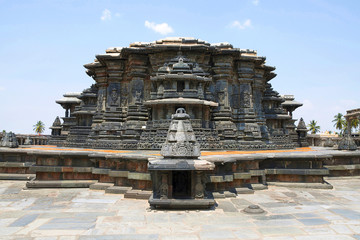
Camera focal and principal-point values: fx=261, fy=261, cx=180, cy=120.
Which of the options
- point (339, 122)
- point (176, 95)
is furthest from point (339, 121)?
point (176, 95)

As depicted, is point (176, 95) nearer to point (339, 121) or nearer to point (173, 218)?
point (173, 218)

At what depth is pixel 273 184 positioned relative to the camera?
33.8 ft

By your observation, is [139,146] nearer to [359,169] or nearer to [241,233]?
[241,233]

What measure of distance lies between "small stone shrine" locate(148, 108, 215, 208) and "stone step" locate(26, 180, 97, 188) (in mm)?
4004

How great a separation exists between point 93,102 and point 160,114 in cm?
869

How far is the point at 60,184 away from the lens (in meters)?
9.85

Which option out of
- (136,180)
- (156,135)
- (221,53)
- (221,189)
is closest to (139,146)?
(156,135)

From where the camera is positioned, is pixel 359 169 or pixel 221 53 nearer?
pixel 359 169

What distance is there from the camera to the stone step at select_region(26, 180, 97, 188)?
9703 millimetres

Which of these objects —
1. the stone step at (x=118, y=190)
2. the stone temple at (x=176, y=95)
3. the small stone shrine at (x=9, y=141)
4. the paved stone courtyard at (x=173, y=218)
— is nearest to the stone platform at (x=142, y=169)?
the stone step at (x=118, y=190)

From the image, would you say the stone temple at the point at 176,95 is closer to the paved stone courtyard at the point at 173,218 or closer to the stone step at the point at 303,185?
the stone step at the point at 303,185

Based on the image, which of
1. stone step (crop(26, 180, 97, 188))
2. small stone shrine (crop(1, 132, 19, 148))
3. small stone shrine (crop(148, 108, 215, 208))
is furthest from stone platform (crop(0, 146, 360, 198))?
small stone shrine (crop(1, 132, 19, 148))

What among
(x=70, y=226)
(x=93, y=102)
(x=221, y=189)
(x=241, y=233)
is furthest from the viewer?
(x=93, y=102)

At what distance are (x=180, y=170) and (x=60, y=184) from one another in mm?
5491
